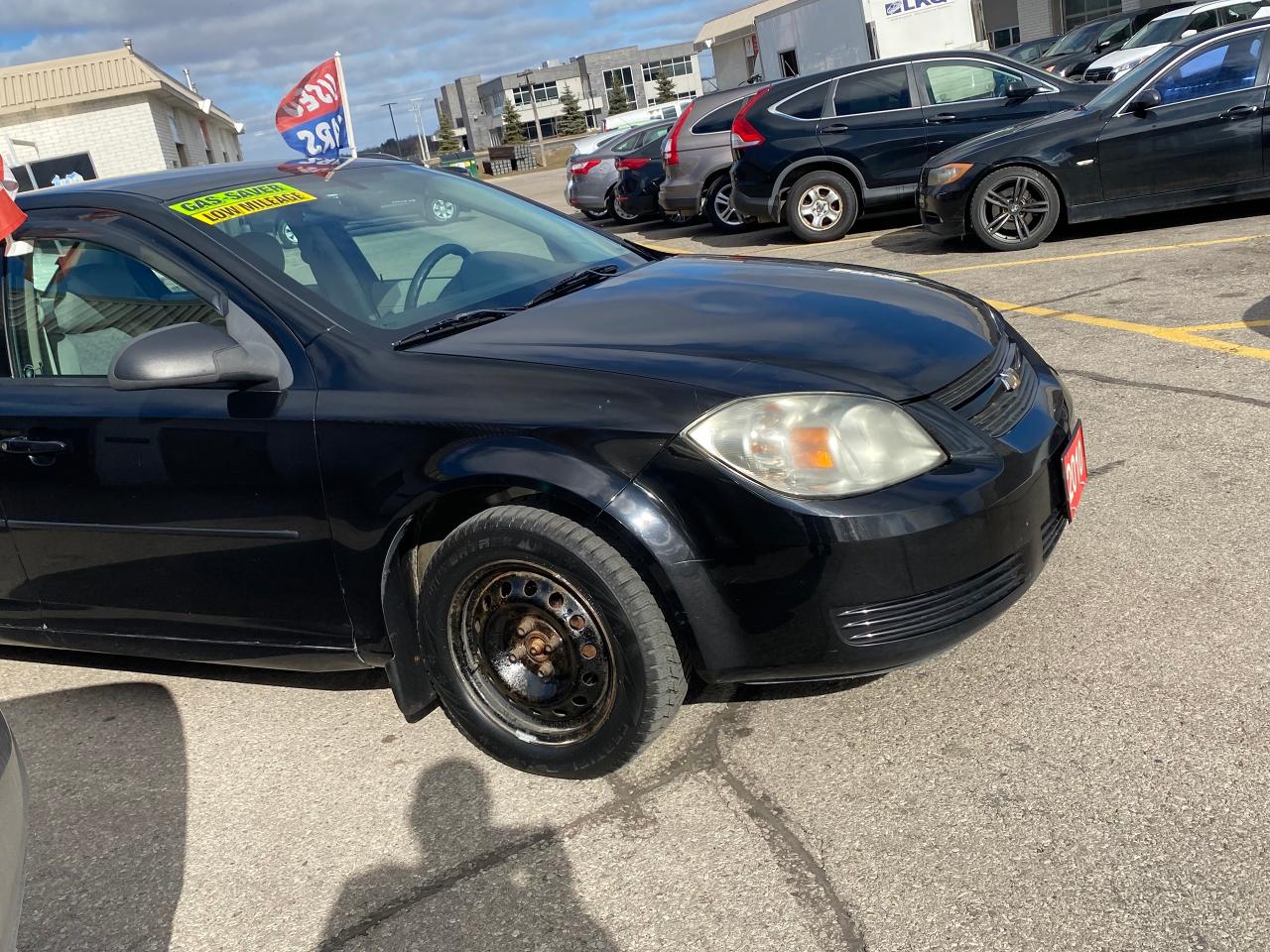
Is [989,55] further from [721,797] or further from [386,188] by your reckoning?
[721,797]

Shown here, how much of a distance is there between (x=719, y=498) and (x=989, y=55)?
10.1 meters

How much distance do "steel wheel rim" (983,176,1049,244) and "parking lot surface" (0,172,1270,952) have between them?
5833 mm

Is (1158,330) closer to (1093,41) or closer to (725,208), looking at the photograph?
(725,208)

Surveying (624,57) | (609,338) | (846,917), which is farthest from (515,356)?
(624,57)

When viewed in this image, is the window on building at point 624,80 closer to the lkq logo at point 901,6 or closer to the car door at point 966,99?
the lkq logo at point 901,6

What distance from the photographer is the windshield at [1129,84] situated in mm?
9039

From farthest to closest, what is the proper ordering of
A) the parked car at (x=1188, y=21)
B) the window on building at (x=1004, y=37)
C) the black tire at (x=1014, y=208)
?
the window on building at (x=1004, y=37), the parked car at (x=1188, y=21), the black tire at (x=1014, y=208)

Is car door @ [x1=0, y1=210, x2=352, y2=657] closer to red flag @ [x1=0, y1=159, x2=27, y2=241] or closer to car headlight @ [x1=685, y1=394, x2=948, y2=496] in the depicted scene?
red flag @ [x1=0, y1=159, x2=27, y2=241]

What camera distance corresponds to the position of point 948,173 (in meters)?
9.40

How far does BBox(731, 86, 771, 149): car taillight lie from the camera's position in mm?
11734

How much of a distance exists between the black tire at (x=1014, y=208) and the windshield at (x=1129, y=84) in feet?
2.45

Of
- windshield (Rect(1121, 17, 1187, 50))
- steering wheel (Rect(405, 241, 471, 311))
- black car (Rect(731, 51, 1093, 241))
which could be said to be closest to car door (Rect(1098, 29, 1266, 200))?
black car (Rect(731, 51, 1093, 241))

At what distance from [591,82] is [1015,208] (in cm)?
10441

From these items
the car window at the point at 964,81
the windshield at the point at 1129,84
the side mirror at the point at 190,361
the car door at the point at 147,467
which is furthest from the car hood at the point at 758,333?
the car window at the point at 964,81
